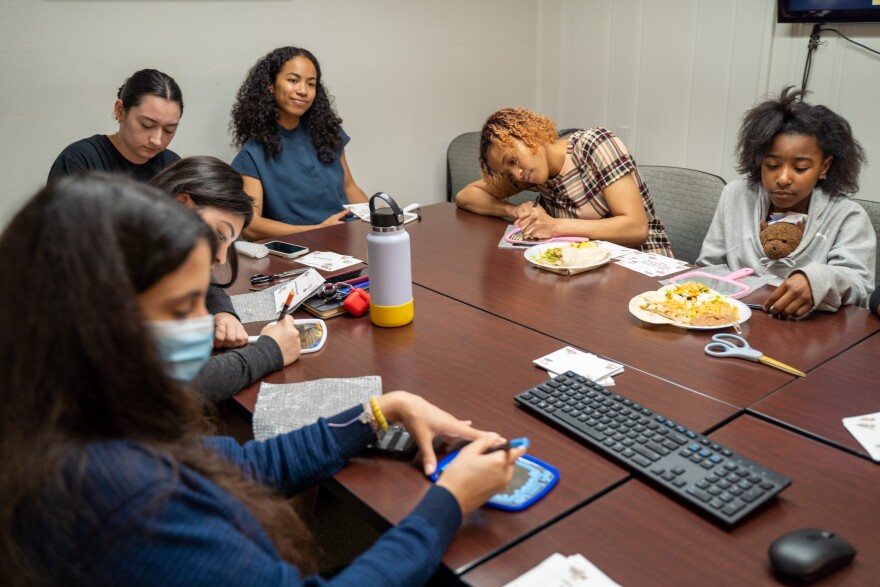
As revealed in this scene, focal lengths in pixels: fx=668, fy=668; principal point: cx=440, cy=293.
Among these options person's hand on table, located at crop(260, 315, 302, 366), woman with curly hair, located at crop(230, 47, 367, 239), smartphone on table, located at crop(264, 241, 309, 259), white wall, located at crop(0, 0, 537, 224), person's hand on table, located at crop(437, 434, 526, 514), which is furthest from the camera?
woman with curly hair, located at crop(230, 47, 367, 239)

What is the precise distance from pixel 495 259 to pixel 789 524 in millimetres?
1271

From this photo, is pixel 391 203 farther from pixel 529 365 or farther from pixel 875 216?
pixel 875 216

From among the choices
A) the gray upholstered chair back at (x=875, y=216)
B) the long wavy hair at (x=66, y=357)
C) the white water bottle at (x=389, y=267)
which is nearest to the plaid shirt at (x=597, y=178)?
the gray upholstered chair back at (x=875, y=216)

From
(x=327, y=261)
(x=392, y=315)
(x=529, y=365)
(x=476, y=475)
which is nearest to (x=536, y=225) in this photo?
(x=327, y=261)

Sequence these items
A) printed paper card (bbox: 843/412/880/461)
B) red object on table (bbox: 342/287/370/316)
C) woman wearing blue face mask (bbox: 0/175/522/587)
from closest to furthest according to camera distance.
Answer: woman wearing blue face mask (bbox: 0/175/522/587) < printed paper card (bbox: 843/412/880/461) < red object on table (bbox: 342/287/370/316)

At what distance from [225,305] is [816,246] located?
5.24ft

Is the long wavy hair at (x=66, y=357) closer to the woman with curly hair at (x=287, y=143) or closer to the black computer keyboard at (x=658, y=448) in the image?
the black computer keyboard at (x=658, y=448)

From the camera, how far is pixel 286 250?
2.16 metres

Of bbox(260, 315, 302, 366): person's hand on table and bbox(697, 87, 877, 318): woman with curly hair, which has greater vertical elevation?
bbox(697, 87, 877, 318): woman with curly hair

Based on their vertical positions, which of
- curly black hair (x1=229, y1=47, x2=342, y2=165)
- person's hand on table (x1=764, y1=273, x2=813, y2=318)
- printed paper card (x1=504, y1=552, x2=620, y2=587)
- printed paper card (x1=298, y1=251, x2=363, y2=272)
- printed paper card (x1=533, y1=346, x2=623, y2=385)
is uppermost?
curly black hair (x1=229, y1=47, x2=342, y2=165)

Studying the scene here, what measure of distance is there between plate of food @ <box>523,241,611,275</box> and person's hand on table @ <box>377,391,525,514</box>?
0.84m

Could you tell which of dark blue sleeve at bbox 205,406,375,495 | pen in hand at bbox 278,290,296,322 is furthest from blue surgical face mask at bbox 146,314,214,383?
pen in hand at bbox 278,290,296,322

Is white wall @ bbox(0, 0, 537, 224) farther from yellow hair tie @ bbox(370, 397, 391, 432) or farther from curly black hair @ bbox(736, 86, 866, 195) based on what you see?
curly black hair @ bbox(736, 86, 866, 195)

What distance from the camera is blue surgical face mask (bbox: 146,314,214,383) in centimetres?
73
